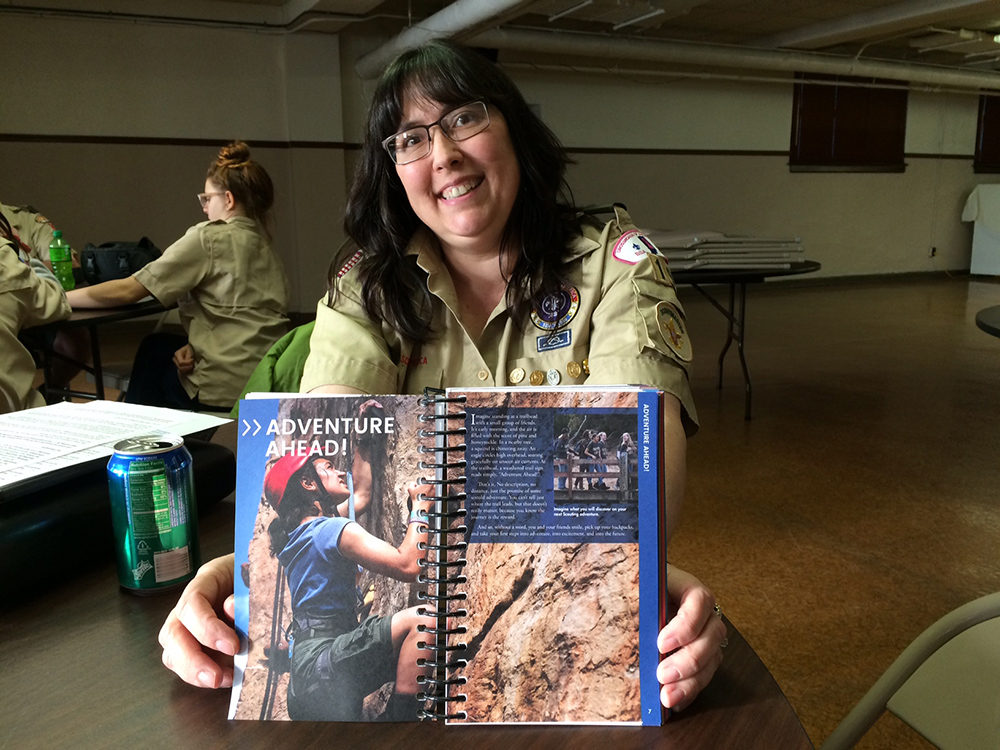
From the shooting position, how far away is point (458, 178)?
116cm

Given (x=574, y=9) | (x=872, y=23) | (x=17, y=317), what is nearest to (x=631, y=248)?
(x=17, y=317)

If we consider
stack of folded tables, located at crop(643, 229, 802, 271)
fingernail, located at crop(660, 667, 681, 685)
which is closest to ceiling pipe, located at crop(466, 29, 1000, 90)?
stack of folded tables, located at crop(643, 229, 802, 271)

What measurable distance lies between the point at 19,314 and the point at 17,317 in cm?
2

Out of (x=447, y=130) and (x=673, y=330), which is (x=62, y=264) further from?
(x=673, y=330)

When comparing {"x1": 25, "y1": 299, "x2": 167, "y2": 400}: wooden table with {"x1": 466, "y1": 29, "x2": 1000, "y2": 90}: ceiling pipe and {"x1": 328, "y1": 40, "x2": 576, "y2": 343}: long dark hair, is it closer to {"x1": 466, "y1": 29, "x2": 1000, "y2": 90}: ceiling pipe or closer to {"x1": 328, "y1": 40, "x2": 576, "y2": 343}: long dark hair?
{"x1": 328, "y1": 40, "x2": 576, "y2": 343}: long dark hair

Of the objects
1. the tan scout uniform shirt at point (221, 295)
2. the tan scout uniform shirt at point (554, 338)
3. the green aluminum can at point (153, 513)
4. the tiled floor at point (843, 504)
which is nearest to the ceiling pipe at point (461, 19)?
the tan scout uniform shirt at point (221, 295)

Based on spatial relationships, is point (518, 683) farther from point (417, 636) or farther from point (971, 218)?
point (971, 218)

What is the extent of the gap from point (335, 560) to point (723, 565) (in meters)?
2.12

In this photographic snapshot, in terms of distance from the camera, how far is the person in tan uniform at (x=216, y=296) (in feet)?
9.42

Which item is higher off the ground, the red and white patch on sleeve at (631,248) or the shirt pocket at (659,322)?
the red and white patch on sleeve at (631,248)

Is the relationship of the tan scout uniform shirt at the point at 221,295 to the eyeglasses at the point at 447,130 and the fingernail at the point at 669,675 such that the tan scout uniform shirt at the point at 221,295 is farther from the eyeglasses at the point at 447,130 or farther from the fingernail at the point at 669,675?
the fingernail at the point at 669,675

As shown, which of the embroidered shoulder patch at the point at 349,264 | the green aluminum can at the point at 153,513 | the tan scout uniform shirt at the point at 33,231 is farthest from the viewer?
the tan scout uniform shirt at the point at 33,231

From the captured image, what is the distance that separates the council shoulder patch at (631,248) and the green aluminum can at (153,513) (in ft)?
2.20

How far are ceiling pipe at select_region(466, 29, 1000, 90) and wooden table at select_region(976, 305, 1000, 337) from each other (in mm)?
4881
